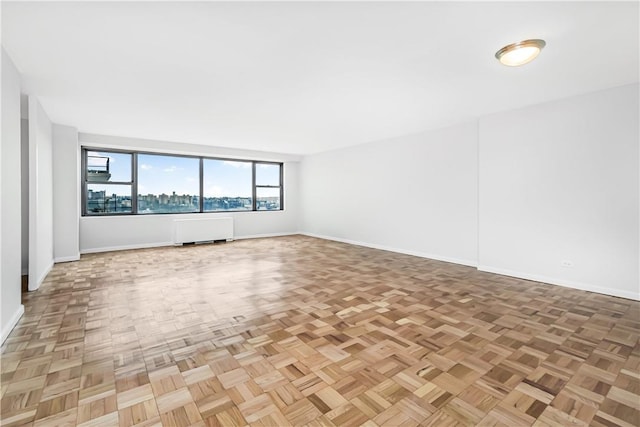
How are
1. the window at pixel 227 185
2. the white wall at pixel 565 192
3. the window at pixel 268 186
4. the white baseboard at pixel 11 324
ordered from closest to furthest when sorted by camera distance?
1. the white baseboard at pixel 11 324
2. the white wall at pixel 565 192
3. the window at pixel 227 185
4. the window at pixel 268 186

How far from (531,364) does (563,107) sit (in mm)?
3270

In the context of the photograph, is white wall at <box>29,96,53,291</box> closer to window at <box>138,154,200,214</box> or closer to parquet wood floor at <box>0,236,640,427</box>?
parquet wood floor at <box>0,236,640,427</box>

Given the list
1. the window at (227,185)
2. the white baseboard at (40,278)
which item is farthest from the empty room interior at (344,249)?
the window at (227,185)

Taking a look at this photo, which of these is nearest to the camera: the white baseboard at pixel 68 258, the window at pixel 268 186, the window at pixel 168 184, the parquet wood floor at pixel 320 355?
the parquet wood floor at pixel 320 355

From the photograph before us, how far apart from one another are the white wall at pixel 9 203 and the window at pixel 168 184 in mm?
3964

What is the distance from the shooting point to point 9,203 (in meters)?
2.40

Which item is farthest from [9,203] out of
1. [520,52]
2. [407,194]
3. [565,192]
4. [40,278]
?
[565,192]

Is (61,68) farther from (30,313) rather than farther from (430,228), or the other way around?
(430,228)

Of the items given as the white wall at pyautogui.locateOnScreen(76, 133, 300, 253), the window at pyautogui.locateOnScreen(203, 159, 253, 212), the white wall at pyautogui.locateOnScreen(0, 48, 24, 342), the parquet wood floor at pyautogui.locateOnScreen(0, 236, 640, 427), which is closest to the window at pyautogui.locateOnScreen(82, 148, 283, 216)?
the window at pyautogui.locateOnScreen(203, 159, 253, 212)

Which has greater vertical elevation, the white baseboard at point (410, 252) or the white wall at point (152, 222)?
the white wall at point (152, 222)

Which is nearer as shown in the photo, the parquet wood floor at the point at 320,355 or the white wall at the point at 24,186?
the parquet wood floor at the point at 320,355

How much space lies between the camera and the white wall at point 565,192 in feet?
10.7

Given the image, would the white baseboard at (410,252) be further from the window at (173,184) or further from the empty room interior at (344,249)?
the window at (173,184)

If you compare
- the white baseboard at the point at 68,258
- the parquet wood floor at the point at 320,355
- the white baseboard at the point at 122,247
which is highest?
the white baseboard at the point at 122,247
